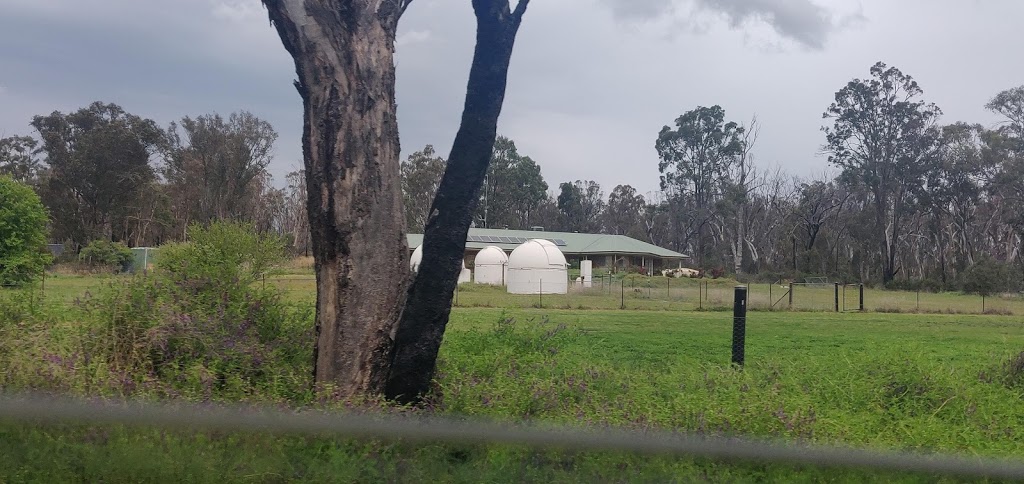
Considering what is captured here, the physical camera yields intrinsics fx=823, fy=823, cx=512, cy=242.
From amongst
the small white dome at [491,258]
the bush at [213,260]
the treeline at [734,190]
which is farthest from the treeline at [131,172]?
the bush at [213,260]

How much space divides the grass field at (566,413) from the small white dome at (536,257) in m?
28.7

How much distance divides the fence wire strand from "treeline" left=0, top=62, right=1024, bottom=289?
51.7 metres

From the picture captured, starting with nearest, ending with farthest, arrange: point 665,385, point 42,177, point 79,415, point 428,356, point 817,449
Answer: point 79,415, point 817,449, point 428,356, point 665,385, point 42,177

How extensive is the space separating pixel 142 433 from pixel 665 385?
4812 mm

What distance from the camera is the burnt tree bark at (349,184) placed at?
581 centimetres

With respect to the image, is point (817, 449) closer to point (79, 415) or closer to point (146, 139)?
point (79, 415)

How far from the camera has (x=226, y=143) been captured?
61469 millimetres

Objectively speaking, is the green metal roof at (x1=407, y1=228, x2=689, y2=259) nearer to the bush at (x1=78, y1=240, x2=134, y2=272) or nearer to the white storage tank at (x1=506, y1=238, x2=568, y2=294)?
the white storage tank at (x1=506, y1=238, x2=568, y2=294)

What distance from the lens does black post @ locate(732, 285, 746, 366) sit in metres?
8.77

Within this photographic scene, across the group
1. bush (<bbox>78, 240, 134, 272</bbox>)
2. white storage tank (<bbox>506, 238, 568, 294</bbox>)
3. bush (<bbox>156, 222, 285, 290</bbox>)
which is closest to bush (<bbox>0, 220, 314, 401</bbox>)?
bush (<bbox>156, 222, 285, 290</bbox>)

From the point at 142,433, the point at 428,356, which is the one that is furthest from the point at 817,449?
the point at 428,356

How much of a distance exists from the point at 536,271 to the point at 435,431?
38.4 m

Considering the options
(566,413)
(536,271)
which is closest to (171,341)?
(566,413)

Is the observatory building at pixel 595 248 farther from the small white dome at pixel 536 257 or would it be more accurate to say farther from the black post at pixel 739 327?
the black post at pixel 739 327
